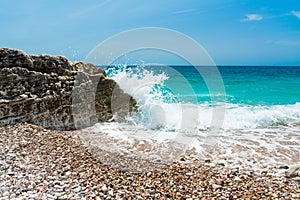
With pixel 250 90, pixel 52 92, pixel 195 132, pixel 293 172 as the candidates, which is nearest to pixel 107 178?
pixel 293 172

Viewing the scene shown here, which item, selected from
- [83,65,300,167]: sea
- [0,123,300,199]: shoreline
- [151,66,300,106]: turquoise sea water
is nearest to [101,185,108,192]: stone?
[0,123,300,199]: shoreline

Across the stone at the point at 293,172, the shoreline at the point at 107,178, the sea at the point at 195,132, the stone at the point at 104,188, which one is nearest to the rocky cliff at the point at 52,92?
the sea at the point at 195,132

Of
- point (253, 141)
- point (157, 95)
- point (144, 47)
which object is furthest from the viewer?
point (157, 95)

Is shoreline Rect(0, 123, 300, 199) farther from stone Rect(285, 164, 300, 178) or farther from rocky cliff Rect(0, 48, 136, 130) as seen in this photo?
rocky cliff Rect(0, 48, 136, 130)

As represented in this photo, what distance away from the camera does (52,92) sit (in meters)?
6.64

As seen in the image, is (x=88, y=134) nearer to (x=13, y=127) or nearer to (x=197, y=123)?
(x=13, y=127)

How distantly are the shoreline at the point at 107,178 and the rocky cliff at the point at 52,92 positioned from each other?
3.36ft

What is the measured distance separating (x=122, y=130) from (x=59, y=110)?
183cm

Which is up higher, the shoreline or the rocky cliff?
the rocky cliff

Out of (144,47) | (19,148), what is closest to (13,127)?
(19,148)

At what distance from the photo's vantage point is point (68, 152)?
192 inches

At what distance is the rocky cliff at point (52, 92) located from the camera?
604cm

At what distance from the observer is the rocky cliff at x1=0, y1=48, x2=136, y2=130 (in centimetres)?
604

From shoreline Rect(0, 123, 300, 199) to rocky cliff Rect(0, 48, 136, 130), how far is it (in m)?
1.02
